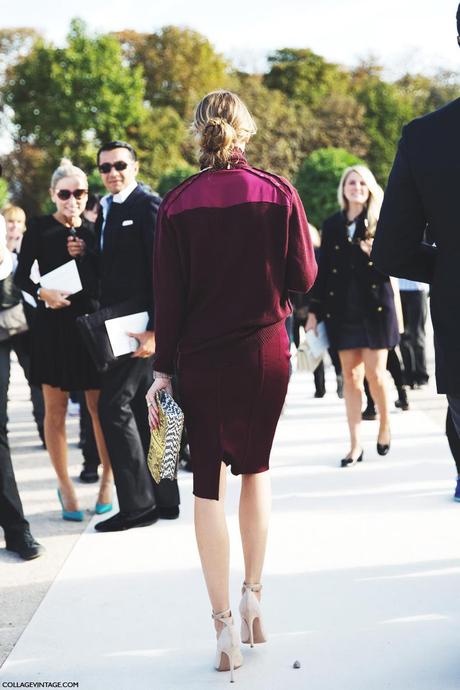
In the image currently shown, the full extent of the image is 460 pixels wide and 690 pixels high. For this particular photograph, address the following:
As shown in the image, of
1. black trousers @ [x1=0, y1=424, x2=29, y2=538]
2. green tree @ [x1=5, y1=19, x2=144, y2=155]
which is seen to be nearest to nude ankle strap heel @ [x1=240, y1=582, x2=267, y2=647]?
black trousers @ [x1=0, y1=424, x2=29, y2=538]

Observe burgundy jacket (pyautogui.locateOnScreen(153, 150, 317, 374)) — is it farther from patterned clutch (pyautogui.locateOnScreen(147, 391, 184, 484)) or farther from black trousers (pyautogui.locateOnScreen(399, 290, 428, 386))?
black trousers (pyautogui.locateOnScreen(399, 290, 428, 386))

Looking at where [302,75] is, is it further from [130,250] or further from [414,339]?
[130,250]

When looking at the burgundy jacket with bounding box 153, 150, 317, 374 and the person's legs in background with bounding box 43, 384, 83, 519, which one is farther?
the person's legs in background with bounding box 43, 384, 83, 519

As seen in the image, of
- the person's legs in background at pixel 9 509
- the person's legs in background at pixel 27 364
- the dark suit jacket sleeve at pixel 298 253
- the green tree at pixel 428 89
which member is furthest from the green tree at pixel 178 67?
the dark suit jacket sleeve at pixel 298 253

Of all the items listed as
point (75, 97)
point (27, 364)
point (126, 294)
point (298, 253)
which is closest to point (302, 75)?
point (75, 97)

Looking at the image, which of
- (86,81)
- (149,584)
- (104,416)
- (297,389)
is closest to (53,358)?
(104,416)

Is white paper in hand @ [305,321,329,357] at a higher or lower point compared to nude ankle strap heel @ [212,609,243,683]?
higher

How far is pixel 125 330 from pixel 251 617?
2123mm

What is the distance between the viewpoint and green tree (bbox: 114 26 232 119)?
62281 mm

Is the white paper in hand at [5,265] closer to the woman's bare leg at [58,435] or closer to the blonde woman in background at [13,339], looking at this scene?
the blonde woman in background at [13,339]

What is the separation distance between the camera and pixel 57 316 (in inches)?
227

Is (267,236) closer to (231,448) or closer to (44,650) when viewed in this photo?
(231,448)

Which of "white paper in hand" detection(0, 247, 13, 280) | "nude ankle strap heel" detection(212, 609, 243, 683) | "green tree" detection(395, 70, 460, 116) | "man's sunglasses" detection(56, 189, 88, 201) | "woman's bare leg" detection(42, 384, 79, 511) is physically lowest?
"nude ankle strap heel" detection(212, 609, 243, 683)

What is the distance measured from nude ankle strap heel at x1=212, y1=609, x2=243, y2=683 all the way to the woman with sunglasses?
95.1 inches
